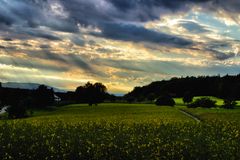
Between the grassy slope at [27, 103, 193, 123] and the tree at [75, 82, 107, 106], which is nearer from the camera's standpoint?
the grassy slope at [27, 103, 193, 123]

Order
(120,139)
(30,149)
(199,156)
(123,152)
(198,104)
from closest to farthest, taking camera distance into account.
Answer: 1. (199,156)
2. (123,152)
3. (30,149)
4. (120,139)
5. (198,104)

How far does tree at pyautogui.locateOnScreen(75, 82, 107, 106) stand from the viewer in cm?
13162

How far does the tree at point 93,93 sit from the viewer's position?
132 meters

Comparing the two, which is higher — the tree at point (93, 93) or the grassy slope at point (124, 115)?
the tree at point (93, 93)

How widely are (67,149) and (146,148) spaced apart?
4400 mm

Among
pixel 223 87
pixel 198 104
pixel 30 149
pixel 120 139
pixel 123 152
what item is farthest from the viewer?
pixel 223 87

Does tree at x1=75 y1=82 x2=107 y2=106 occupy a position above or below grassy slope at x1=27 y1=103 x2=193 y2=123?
above

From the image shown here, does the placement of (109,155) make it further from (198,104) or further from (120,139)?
(198,104)

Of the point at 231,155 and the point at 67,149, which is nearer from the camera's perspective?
the point at 231,155

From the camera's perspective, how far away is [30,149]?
25.5m

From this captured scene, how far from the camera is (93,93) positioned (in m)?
134

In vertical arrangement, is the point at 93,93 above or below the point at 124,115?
above

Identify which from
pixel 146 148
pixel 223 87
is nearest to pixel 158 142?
pixel 146 148

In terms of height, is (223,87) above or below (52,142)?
above
